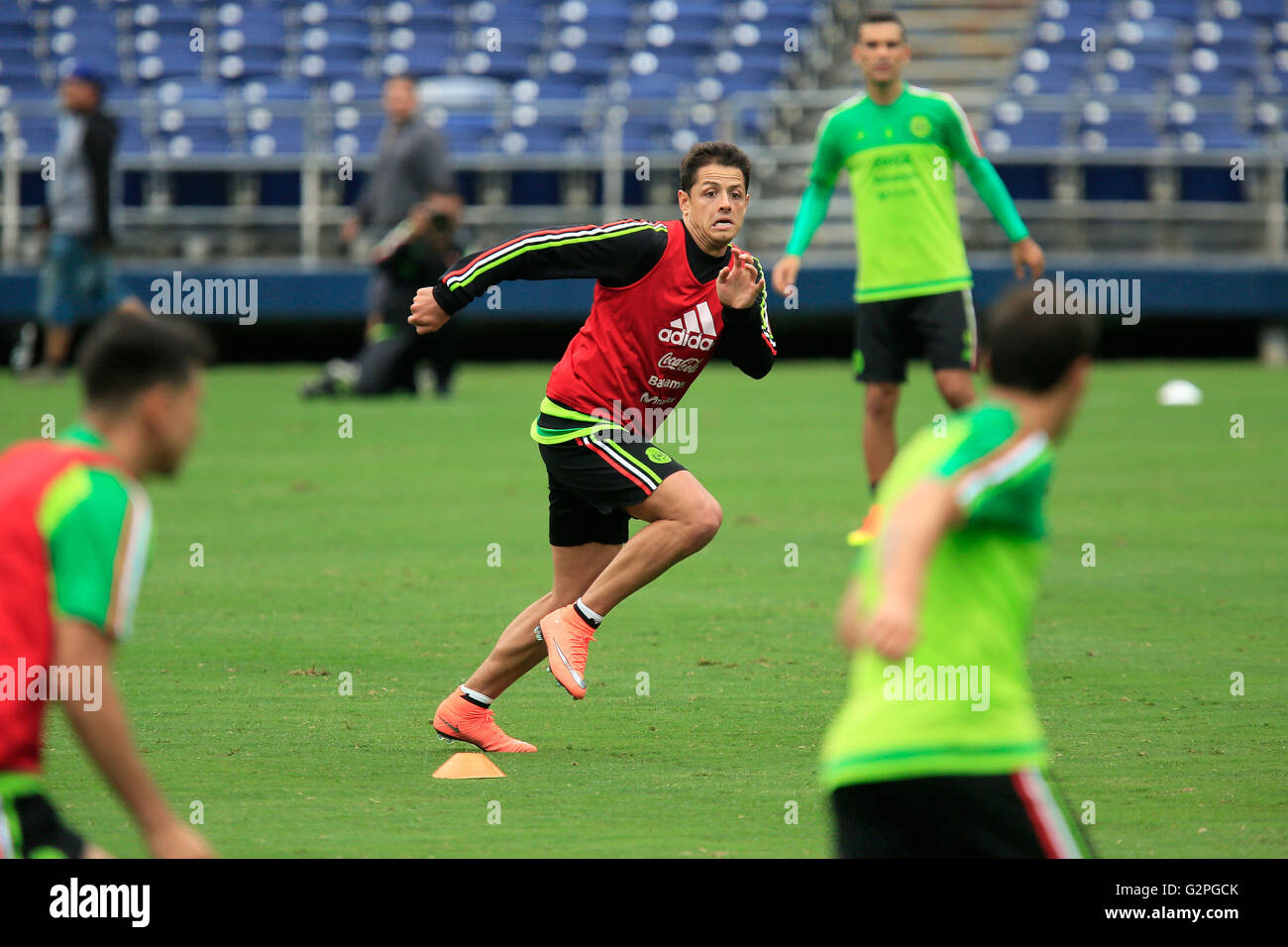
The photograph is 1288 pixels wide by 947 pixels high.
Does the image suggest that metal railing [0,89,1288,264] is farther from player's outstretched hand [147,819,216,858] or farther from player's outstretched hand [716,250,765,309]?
player's outstretched hand [147,819,216,858]

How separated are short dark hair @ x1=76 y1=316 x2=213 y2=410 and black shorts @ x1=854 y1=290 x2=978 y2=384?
22.4ft

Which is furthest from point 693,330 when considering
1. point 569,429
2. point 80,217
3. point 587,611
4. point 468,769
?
point 80,217

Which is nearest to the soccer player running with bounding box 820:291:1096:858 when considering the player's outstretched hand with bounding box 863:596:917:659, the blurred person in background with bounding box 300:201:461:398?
the player's outstretched hand with bounding box 863:596:917:659

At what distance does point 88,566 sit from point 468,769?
2.80 m

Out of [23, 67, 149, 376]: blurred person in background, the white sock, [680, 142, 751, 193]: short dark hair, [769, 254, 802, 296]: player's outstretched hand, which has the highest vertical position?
[23, 67, 149, 376]: blurred person in background

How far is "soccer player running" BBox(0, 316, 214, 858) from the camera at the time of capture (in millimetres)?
3105

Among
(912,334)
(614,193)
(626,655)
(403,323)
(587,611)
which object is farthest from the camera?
(614,193)

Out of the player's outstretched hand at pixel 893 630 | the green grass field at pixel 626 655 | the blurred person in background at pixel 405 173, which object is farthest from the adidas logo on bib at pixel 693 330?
the blurred person in background at pixel 405 173

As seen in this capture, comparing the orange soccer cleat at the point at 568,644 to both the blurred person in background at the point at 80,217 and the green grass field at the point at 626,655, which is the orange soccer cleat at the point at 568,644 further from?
the blurred person in background at the point at 80,217

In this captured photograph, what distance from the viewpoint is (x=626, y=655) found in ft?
25.0

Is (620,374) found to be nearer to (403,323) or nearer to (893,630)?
(893,630)

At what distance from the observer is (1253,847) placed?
15.9 feet

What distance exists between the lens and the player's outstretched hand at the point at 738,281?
5.99 metres

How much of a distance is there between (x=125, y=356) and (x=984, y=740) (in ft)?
5.59
